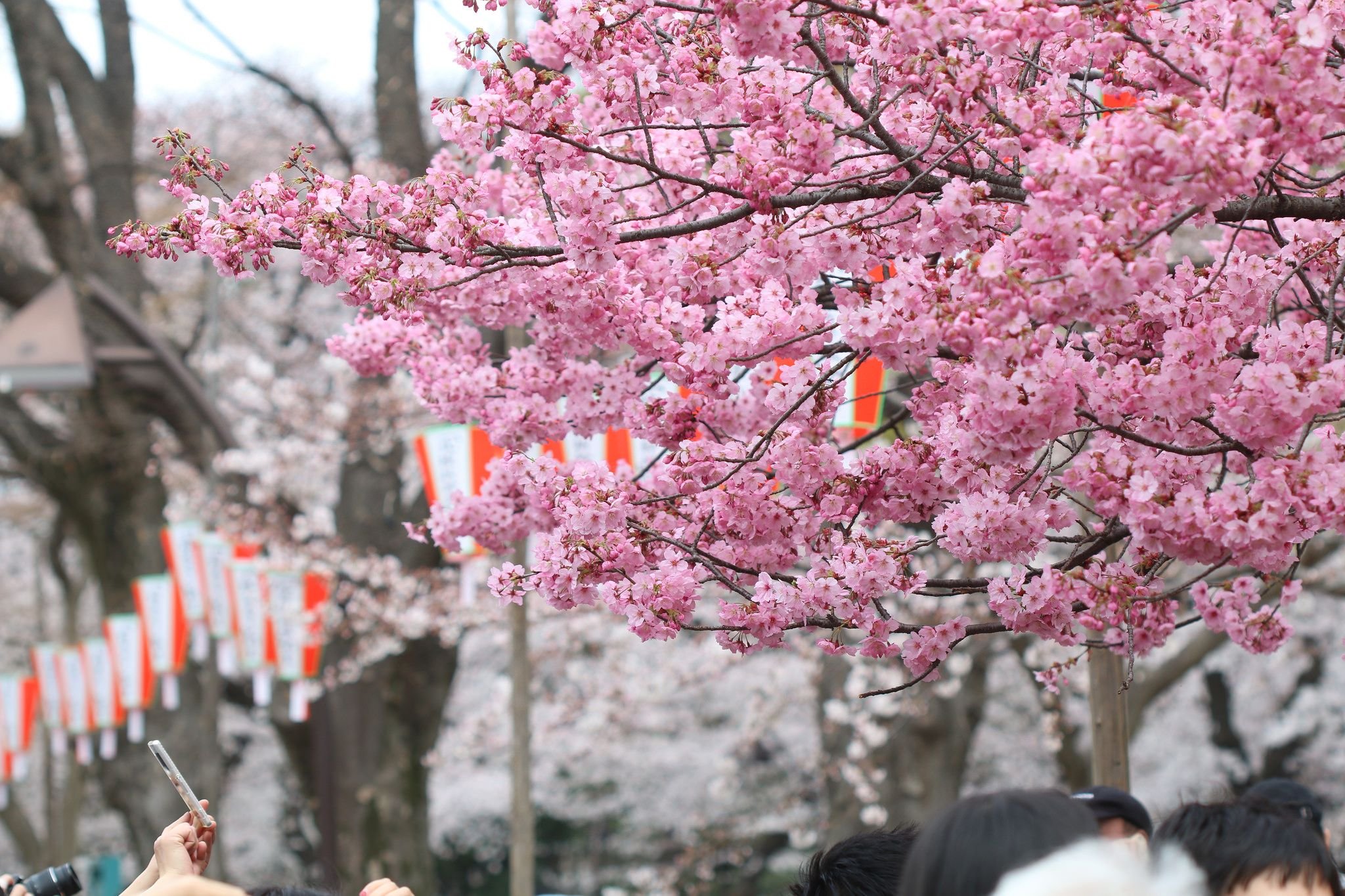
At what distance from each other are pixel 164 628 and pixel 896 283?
9.15 m

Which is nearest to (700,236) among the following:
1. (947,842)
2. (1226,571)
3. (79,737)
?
(947,842)

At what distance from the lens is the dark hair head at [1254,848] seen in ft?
8.04

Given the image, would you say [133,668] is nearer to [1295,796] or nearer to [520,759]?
[520,759]

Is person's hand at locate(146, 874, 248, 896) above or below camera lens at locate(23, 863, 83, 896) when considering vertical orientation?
above

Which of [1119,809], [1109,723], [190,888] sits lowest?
[1109,723]

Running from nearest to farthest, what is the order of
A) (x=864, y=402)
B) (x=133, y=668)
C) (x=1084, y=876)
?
1. (x=1084, y=876)
2. (x=864, y=402)
3. (x=133, y=668)

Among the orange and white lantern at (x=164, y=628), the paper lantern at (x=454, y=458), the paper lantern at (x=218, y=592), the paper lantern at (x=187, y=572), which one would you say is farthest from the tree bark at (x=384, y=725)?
the paper lantern at (x=454, y=458)

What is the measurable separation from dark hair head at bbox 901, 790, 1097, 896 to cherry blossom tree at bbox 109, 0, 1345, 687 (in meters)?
1.14

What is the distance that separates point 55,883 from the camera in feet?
9.66

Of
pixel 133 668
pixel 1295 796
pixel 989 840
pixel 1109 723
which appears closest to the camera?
pixel 989 840

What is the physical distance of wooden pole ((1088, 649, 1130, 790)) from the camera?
5312mm

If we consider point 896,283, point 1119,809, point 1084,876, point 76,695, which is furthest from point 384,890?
point 76,695

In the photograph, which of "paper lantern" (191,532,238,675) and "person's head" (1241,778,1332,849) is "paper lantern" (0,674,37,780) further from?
"person's head" (1241,778,1332,849)

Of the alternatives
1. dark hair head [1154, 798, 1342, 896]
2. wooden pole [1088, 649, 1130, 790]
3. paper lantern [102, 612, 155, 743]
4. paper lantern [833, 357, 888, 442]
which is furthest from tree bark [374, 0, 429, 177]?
dark hair head [1154, 798, 1342, 896]
